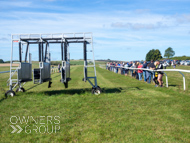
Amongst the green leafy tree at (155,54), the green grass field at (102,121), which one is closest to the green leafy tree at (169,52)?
the green leafy tree at (155,54)

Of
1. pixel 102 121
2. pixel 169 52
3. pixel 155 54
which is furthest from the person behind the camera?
pixel 169 52

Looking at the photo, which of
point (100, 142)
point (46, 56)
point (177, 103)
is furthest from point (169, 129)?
point (46, 56)

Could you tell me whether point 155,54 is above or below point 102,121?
above

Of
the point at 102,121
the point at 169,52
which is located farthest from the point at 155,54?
the point at 102,121

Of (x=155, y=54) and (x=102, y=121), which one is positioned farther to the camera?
(x=155, y=54)

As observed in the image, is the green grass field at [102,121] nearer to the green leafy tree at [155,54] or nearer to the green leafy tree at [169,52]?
the green leafy tree at [155,54]

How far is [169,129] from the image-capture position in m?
5.78

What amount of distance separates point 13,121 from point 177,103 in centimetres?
561

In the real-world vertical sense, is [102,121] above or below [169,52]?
below

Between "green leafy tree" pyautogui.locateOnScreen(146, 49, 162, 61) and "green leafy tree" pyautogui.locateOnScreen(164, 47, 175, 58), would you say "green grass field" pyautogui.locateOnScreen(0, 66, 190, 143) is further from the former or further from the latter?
"green leafy tree" pyautogui.locateOnScreen(164, 47, 175, 58)

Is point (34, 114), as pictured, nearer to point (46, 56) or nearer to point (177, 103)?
point (177, 103)

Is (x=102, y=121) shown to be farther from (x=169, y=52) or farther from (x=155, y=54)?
(x=169, y=52)

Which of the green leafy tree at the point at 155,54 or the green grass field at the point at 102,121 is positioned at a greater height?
the green leafy tree at the point at 155,54

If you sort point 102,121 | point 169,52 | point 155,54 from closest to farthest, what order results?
point 102,121 < point 155,54 < point 169,52
